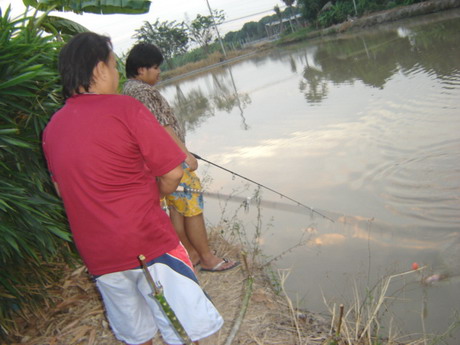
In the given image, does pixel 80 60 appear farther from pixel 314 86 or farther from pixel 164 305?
pixel 314 86

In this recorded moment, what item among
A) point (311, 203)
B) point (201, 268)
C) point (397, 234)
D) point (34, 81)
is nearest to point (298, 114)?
point (311, 203)

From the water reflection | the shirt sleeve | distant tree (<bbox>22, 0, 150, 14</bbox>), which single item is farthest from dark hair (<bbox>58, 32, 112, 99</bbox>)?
the water reflection

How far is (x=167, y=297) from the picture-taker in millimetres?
1502

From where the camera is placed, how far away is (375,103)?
22.4ft

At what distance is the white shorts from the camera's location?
1.49 m

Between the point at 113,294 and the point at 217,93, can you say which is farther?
the point at 217,93

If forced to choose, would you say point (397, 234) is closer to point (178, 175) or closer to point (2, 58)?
point (178, 175)

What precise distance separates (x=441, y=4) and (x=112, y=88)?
1991 centimetres

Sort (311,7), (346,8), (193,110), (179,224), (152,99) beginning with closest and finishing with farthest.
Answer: (152,99), (179,224), (193,110), (346,8), (311,7)

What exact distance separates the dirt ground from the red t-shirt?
0.98 m

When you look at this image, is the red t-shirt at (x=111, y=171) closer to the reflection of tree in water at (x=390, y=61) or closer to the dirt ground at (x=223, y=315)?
the dirt ground at (x=223, y=315)

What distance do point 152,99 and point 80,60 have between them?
0.94 meters

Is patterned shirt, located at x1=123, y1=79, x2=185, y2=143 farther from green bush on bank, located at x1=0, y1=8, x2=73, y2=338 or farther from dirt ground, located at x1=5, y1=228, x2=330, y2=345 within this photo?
dirt ground, located at x1=5, y1=228, x2=330, y2=345

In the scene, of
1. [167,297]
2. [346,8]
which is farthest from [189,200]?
[346,8]
